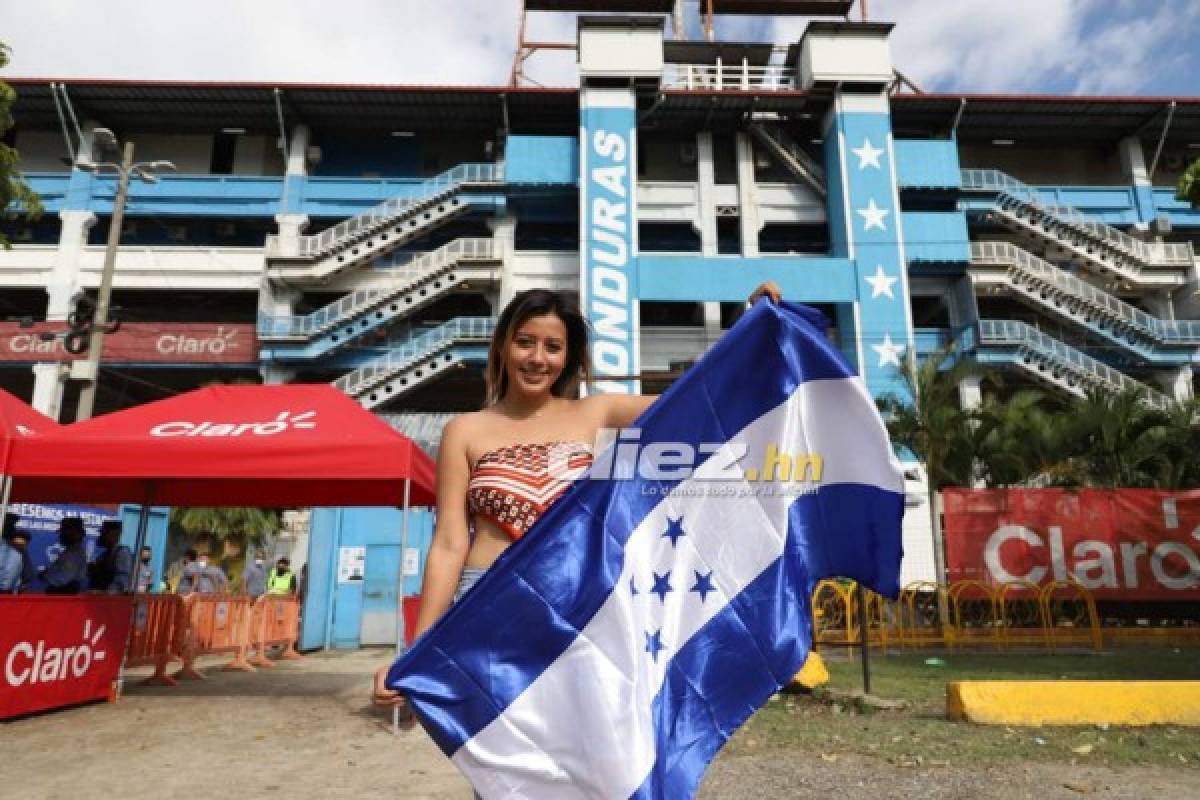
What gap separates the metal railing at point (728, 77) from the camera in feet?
101

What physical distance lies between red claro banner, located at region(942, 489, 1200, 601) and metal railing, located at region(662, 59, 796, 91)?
20.5 m

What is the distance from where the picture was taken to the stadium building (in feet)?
91.0

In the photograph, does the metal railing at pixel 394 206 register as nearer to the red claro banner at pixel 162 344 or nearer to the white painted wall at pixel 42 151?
the red claro banner at pixel 162 344

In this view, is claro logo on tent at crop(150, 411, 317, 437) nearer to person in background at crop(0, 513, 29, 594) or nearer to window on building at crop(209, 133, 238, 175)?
person in background at crop(0, 513, 29, 594)

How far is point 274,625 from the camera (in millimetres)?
14375

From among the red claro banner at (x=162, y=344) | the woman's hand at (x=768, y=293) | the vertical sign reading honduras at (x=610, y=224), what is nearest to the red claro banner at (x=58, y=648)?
the woman's hand at (x=768, y=293)

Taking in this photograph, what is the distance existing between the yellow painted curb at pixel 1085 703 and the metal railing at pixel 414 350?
2173cm

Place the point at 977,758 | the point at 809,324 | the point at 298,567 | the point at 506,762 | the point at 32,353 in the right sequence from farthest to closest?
the point at 32,353, the point at 298,567, the point at 977,758, the point at 809,324, the point at 506,762

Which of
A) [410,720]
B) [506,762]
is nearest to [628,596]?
[506,762]

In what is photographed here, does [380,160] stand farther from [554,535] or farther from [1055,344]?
[554,535]

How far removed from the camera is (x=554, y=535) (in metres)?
2.21

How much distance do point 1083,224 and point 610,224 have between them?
58.9ft

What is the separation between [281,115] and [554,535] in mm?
32364

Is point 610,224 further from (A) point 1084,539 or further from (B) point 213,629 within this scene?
(B) point 213,629
